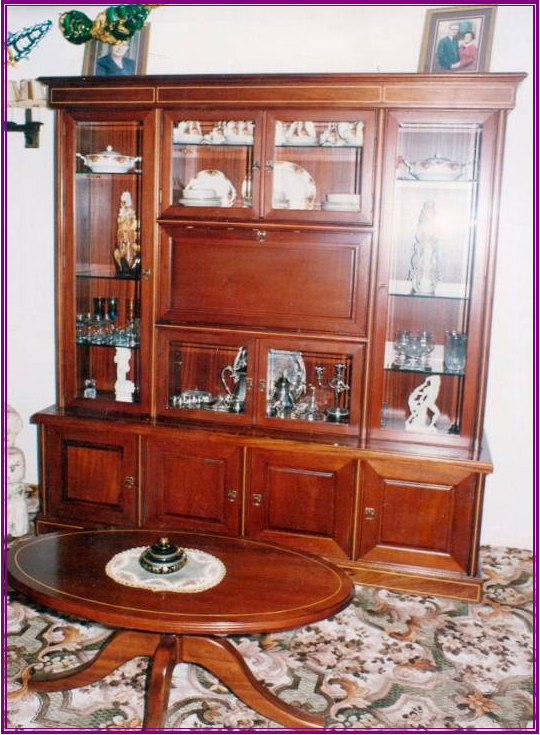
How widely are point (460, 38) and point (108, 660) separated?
115 inches

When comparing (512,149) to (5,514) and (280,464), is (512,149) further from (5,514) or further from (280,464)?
(5,514)

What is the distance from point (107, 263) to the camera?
354 centimetres

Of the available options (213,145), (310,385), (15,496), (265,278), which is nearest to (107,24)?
(213,145)

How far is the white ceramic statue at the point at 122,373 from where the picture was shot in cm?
354

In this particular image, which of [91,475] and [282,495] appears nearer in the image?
[282,495]

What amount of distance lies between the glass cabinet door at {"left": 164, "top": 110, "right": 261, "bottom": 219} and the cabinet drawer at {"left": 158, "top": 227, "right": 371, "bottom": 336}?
0.13m

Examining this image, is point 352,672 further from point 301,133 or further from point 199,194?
point 301,133

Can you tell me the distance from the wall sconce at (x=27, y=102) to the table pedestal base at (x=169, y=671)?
2.75 m

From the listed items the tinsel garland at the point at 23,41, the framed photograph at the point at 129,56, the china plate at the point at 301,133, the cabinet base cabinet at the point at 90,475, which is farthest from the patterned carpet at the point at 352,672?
the tinsel garland at the point at 23,41

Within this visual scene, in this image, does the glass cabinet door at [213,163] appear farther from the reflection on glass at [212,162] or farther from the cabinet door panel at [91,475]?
the cabinet door panel at [91,475]

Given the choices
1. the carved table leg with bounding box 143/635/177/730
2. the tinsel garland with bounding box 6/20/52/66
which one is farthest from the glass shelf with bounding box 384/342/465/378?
the tinsel garland with bounding box 6/20/52/66

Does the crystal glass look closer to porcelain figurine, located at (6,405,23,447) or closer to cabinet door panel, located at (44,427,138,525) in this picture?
cabinet door panel, located at (44,427,138,525)

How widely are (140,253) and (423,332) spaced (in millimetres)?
1378

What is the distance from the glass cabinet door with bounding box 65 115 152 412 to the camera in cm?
335
